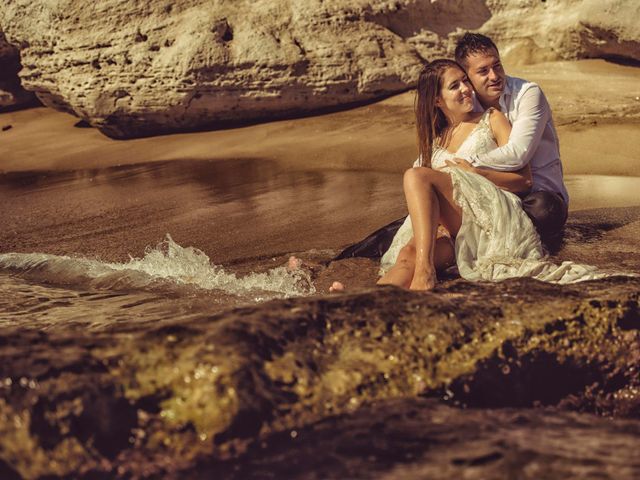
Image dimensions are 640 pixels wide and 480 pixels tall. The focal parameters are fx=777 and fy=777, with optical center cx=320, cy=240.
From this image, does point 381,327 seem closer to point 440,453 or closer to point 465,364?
point 465,364

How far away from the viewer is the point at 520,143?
13.4ft

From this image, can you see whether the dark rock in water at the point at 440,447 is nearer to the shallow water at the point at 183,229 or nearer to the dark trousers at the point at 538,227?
the shallow water at the point at 183,229

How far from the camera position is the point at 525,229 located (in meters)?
3.95

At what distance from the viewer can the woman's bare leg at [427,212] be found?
11.8 ft

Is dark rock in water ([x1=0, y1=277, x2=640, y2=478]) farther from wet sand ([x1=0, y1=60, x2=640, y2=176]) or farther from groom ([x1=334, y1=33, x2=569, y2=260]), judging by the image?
wet sand ([x1=0, y1=60, x2=640, y2=176])

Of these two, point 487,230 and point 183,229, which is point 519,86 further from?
point 183,229

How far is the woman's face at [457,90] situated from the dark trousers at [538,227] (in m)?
0.62

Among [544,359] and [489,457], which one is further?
[544,359]

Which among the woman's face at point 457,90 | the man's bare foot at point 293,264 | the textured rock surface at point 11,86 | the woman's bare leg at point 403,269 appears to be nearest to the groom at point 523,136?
the woman's face at point 457,90

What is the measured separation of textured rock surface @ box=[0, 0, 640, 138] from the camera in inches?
359

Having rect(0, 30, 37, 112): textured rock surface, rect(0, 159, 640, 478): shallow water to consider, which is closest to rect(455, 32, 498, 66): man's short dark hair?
rect(0, 159, 640, 478): shallow water

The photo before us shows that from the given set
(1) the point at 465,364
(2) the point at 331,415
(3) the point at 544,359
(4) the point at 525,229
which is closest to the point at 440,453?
(2) the point at 331,415

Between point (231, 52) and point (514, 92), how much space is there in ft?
17.8

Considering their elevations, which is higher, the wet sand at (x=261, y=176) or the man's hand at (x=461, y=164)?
the man's hand at (x=461, y=164)
